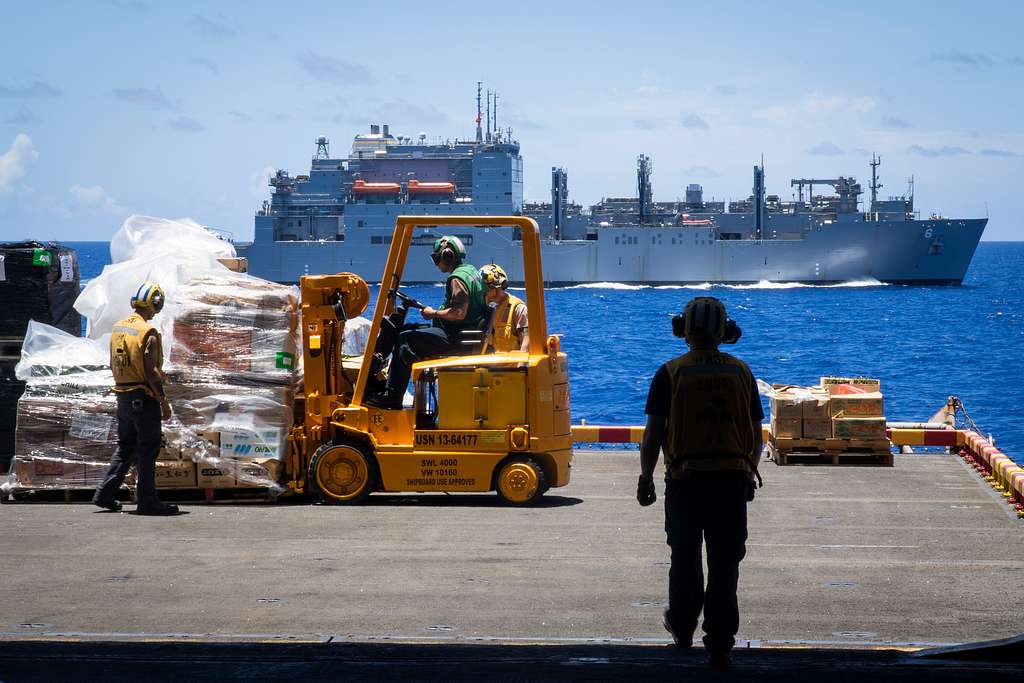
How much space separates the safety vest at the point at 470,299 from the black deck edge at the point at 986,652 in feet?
17.0

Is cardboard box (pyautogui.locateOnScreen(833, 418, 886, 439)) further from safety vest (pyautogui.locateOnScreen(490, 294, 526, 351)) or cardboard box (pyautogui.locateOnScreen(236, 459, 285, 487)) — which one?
cardboard box (pyautogui.locateOnScreen(236, 459, 285, 487))

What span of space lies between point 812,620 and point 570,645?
1.40 metres

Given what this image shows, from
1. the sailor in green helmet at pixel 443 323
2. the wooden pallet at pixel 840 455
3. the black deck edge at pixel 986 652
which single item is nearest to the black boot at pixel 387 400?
the sailor in green helmet at pixel 443 323

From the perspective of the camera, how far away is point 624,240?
10012cm

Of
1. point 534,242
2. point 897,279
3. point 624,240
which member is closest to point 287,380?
point 534,242

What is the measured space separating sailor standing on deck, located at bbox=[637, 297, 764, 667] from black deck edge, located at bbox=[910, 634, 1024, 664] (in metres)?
0.87

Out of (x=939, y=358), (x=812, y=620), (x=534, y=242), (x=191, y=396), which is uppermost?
(x=534, y=242)

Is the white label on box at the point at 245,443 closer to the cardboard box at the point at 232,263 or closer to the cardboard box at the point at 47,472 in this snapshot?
the cardboard box at the point at 47,472

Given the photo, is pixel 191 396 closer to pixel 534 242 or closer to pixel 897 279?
pixel 534 242

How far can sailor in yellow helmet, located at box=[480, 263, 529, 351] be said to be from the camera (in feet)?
32.8

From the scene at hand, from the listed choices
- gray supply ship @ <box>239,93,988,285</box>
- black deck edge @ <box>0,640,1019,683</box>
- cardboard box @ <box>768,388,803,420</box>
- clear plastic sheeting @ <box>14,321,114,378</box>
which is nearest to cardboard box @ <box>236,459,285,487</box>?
clear plastic sheeting @ <box>14,321,114,378</box>

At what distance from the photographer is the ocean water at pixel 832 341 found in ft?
121

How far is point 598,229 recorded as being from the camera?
10125cm

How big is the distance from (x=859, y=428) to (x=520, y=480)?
14.6ft
